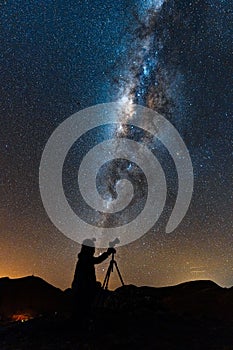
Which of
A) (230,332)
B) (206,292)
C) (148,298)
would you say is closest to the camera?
(230,332)

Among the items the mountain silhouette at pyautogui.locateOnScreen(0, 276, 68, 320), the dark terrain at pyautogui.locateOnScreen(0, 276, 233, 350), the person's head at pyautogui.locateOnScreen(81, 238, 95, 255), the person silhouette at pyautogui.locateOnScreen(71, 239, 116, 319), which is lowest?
the dark terrain at pyautogui.locateOnScreen(0, 276, 233, 350)

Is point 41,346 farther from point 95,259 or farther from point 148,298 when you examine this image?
point 148,298

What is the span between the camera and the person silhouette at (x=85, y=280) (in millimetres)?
9836

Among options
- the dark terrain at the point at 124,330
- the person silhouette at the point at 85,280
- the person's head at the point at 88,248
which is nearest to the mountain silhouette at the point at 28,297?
the dark terrain at the point at 124,330

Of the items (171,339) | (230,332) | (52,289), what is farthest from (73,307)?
(52,289)

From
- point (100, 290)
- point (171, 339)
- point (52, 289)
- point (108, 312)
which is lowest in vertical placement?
point (171, 339)

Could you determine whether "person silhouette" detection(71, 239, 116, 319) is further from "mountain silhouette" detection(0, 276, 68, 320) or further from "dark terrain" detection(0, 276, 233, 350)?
"mountain silhouette" detection(0, 276, 68, 320)

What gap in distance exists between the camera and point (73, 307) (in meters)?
9.90

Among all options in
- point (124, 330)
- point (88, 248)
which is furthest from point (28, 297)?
point (124, 330)

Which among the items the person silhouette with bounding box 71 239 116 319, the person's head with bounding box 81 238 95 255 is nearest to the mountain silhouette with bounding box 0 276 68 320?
the person silhouette with bounding box 71 239 116 319

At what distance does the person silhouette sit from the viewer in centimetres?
984

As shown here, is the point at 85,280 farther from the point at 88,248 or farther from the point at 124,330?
the point at 124,330

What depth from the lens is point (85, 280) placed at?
9930 millimetres

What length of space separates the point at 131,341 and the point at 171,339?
100cm
